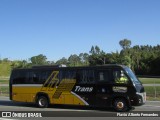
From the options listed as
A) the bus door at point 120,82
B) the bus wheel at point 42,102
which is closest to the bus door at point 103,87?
the bus door at point 120,82

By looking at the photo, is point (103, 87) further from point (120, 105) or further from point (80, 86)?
point (80, 86)

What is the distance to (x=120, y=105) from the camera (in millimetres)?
18875

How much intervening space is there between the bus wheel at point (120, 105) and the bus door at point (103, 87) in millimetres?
564

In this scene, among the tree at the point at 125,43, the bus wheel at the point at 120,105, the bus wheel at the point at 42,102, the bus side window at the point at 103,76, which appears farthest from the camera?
the tree at the point at 125,43

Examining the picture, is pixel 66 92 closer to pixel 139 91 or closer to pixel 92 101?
pixel 92 101

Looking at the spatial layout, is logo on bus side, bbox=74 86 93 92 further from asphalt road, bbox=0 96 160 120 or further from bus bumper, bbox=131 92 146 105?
bus bumper, bbox=131 92 146 105

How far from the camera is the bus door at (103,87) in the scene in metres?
19.4

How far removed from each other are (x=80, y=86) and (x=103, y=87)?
4.94ft

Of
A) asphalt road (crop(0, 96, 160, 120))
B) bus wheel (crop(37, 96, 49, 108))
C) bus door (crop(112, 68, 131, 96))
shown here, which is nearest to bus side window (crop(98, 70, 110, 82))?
bus door (crop(112, 68, 131, 96))

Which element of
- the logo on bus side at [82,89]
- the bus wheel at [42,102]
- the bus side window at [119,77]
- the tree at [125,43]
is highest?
the tree at [125,43]

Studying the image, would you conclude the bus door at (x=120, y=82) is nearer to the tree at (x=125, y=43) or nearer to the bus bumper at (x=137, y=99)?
the bus bumper at (x=137, y=99)

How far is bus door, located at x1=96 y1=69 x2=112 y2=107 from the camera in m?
19.4

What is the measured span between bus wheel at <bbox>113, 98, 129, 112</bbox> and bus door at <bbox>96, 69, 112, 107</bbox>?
0.56m

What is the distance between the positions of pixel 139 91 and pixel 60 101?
15.6ft
